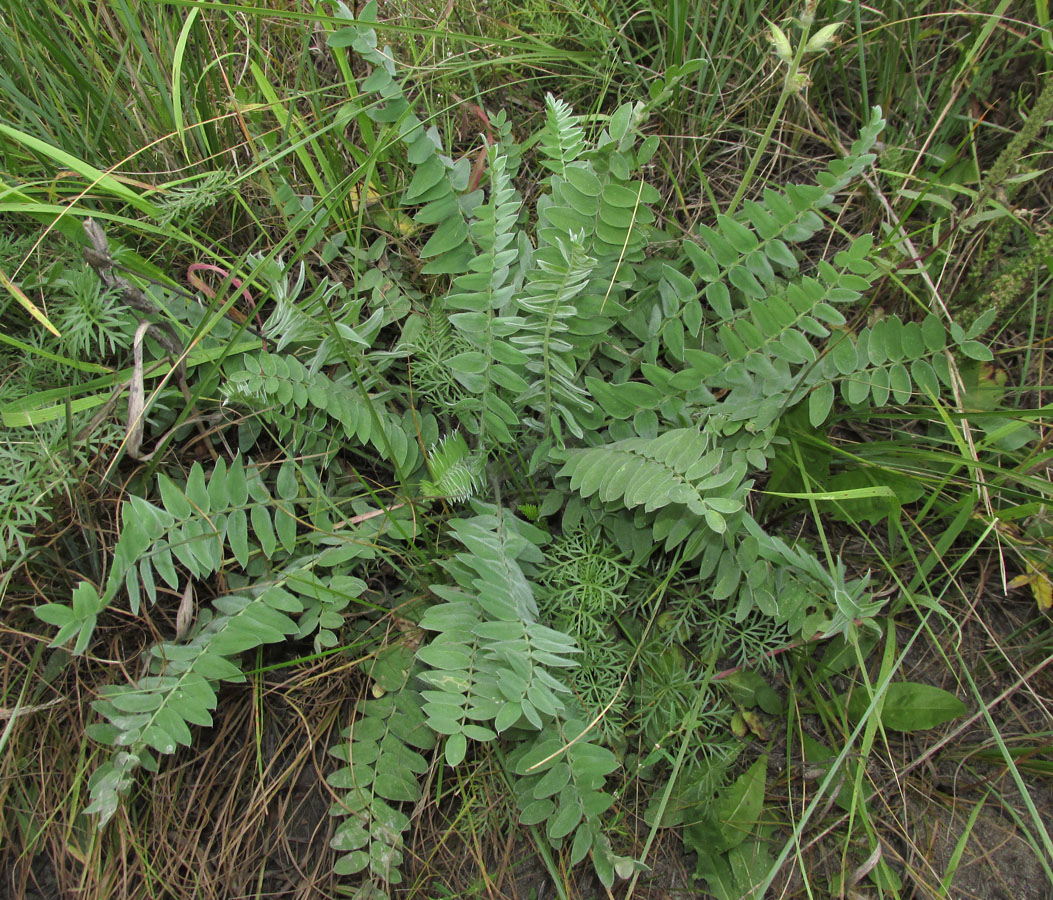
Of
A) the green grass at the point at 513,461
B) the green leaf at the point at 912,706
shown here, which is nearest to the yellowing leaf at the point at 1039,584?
the green grass at the point at 513,461

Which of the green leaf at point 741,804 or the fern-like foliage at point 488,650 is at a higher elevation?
the fern-like foliage at point 488,650

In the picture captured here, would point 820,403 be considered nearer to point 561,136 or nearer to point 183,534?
point 561,136

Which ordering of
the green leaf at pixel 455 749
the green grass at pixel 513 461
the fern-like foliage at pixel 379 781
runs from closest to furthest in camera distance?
1. the green leaf at pixel 455 749
2. the fern-like foliage at pixel 379 781
3. the green grass at pixel 513 461

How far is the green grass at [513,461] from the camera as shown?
1.80 metres

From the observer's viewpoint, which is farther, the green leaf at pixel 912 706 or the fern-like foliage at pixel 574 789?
the green leaf at pixel 912 706

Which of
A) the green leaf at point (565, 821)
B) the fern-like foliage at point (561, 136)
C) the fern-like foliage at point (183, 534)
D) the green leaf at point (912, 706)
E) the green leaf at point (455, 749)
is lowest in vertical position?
the green leaf at point (912, 706)

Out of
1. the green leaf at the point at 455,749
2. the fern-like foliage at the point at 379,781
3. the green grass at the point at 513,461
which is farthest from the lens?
the green grass at the point at 513,461

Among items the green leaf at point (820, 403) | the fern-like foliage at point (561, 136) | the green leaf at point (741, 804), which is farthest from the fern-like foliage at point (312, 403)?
the green leaf at point (741, 804)

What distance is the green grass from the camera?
1.80m

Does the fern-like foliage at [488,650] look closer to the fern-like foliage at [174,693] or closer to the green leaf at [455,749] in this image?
the green leaf at [455,749]

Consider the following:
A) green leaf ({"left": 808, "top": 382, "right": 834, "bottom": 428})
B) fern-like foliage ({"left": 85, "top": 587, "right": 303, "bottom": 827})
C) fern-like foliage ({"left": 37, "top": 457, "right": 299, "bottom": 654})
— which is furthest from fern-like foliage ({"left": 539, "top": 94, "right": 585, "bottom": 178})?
fern-like foliage ({"left": 85, "top": 587, "right": 303, "bottom": 827})

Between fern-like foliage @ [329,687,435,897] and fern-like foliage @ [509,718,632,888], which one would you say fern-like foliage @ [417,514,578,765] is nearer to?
fern-like foliage @ [509,718,632,888]

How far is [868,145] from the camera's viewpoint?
5.09 ft

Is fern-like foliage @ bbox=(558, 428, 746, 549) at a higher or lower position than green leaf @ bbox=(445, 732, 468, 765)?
higher
